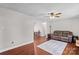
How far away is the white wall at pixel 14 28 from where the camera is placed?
1.71 meters

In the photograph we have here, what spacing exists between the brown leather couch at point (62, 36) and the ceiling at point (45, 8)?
31 centimetres

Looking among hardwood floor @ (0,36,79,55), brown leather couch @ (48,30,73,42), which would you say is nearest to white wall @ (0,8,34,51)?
hardwood floor @ (0,36,79,55)

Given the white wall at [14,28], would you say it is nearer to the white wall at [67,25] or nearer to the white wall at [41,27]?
the white wall at [41,27]

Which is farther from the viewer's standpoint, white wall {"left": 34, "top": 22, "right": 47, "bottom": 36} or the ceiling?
white wall {"left": 34, "top": 22, "right": 47, "bottom": 36}

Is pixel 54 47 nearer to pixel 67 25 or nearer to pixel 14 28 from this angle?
pixel 67 25

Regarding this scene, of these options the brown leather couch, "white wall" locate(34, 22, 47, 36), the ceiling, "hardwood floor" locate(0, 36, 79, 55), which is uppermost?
the ceiling

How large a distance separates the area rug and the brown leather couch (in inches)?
3.2

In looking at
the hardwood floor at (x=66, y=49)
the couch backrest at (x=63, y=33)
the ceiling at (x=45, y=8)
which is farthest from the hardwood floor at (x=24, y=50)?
the ceiling at (x=45, y=8)

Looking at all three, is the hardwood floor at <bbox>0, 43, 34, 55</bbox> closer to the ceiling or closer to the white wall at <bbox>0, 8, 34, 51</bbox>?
the white wall at <bbox>0, 8, 34, 51</bbox>

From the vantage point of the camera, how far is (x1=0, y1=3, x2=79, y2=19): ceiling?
1.69m

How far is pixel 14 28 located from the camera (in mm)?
1784

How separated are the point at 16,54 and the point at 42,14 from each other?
0.96 meters

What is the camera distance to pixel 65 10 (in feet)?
5.61

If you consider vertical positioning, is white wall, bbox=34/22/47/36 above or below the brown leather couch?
above
